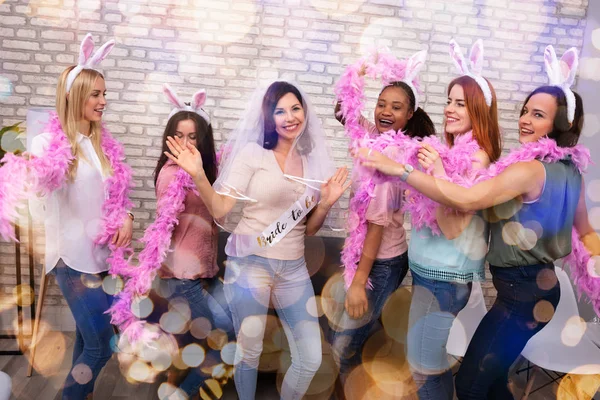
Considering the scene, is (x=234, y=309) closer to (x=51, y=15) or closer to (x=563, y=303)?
(x=563, y=303)

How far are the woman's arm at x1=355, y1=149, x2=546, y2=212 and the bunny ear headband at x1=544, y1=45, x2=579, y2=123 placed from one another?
244 mm

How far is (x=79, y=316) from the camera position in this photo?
173cm

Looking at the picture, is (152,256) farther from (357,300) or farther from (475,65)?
(475,65)

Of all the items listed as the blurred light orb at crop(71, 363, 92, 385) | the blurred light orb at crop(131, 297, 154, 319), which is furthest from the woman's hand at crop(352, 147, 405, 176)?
the blurred light orb at crop(71, 363, 92, 385)

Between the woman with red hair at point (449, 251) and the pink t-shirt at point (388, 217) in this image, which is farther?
the pink t-shirt at point (388, 217)

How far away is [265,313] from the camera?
179 centimetres

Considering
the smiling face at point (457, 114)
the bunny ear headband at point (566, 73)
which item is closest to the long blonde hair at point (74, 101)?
the smiling face at point (457, 114)

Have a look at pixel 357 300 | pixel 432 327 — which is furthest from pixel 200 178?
pixel 432 327

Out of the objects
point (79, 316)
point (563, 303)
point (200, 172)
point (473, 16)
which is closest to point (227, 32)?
point (200, 172)

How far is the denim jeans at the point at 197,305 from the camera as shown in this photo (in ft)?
6.19

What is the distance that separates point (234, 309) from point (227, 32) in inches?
68.6

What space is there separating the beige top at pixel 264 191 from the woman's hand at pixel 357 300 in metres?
0.27

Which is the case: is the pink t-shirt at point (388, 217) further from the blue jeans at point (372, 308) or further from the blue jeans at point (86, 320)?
the blue jeans at point (86, 320)

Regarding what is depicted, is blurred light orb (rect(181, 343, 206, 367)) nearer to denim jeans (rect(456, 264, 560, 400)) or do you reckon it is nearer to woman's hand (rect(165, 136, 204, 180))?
woman's hand (rect(165, 136, 204, 180))
